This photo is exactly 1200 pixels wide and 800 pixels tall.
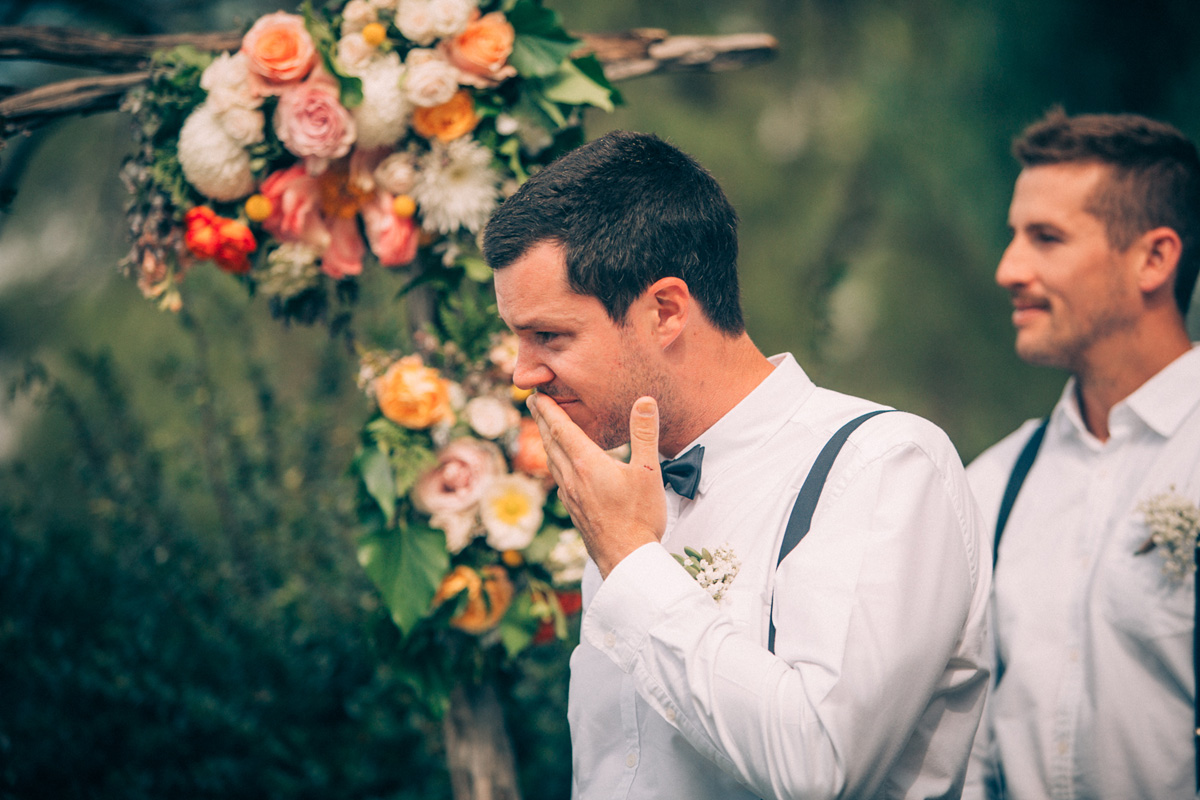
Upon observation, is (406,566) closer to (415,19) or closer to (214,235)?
(214,235)

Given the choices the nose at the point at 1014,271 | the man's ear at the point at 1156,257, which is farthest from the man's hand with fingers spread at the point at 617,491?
Result: the man's ear at the point at 1156,257

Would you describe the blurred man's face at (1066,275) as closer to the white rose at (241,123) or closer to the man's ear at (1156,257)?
the man's ear at (1156,257)

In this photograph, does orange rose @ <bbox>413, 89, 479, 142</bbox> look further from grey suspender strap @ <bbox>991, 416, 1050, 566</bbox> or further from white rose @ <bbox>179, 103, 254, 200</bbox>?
grey suspender strap @ <bbox>991, 416, 1050, 566</bbox>

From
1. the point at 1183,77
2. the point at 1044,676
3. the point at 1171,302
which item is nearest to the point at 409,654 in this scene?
the point at 1044,676

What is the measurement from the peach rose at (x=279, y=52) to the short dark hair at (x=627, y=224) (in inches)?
28.6

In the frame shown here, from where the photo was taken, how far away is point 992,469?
8.09 ft

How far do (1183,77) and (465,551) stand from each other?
415 centimetres

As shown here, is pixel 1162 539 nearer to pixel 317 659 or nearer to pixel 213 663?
pixel 317 659

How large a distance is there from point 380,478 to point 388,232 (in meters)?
0.58

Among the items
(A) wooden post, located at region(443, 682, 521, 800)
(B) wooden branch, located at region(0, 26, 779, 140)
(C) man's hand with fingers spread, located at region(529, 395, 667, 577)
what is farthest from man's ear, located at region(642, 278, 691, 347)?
(A) wooden post, located at region(443, 682, 521, 800)

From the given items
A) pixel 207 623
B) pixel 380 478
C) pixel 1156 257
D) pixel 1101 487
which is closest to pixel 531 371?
pixel 380 478

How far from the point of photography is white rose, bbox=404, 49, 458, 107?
1.94m

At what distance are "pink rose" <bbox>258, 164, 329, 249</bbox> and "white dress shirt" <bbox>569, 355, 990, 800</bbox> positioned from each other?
1.12 metres

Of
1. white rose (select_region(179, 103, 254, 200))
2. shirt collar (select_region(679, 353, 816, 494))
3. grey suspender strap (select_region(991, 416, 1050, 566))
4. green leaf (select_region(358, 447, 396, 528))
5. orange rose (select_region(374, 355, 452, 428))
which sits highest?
white rose (select_region(179, 103, 254, 200))
